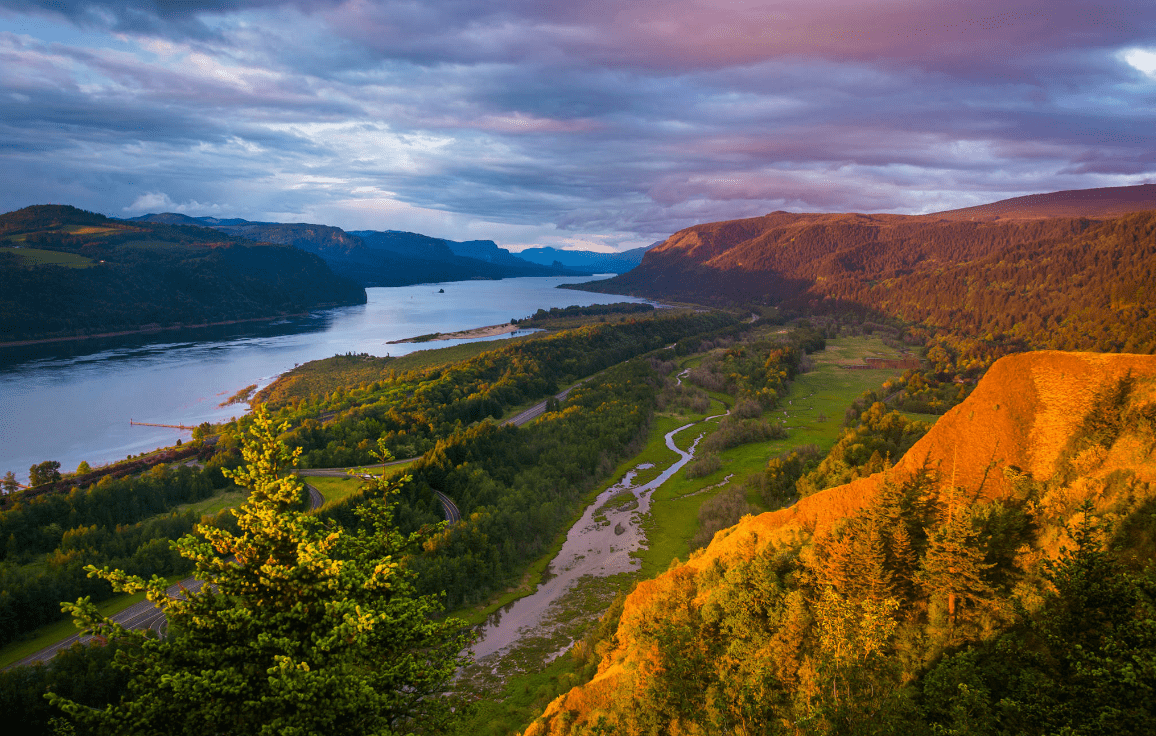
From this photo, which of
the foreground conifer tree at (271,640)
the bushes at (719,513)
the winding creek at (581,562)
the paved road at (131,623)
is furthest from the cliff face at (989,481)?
the paved road at (131,623)

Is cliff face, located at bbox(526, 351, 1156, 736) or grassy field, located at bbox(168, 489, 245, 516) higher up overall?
cliff face, located at bbox(526, 351, 1156, 736)

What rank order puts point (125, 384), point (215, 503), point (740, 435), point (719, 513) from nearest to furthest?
point (215, 503), point (719, 513), point (740, 435), point (125, 384)

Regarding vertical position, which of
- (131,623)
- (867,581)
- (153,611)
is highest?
(867,581)

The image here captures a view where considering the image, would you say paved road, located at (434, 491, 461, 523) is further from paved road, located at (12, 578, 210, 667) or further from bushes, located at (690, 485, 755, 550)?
bushes, located at (690, 485, 755, 550)

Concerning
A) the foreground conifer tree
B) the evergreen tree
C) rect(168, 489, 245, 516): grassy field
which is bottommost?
rect(168, 489, 245, 516): grassy field

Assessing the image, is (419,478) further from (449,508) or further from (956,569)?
(956,569)

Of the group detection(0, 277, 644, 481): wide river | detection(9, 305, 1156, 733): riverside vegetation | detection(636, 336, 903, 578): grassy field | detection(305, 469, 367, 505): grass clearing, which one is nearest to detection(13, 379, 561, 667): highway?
detection(305, 469, 367, 505): grass clearing

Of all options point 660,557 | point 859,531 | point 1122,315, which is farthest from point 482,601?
point 1122,315

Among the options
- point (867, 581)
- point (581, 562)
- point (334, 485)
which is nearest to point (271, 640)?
point (867, 581)
